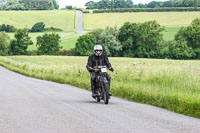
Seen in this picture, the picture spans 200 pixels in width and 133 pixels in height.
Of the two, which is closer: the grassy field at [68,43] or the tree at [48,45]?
the tree at [48,45]

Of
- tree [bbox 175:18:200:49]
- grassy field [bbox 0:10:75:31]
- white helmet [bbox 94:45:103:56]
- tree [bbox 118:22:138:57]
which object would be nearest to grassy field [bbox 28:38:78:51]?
tree [bbox 118:22:138:57]

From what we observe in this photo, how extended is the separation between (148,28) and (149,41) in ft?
15.3

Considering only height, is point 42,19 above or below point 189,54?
above

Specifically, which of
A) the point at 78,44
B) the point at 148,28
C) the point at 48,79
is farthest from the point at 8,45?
the point at 48,79

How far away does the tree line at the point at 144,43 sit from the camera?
97.5m

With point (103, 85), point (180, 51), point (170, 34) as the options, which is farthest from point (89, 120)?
point (170, 34)

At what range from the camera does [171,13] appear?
14562cm

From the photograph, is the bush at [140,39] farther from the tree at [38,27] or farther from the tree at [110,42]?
the tree at [38,27]

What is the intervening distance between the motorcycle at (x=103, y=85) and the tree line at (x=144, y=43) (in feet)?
276

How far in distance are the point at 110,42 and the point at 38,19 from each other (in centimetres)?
5901

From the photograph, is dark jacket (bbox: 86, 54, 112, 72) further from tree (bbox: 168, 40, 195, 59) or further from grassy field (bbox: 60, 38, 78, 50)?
grassy field (bbox: 60, 38, 78, 50)

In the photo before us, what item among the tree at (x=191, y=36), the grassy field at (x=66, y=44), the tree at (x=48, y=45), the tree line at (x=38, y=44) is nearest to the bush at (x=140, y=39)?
the tree at (x=191, y=36)

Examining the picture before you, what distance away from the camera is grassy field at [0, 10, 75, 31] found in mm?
148500

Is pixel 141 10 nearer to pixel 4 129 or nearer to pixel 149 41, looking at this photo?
pixel 149 41
